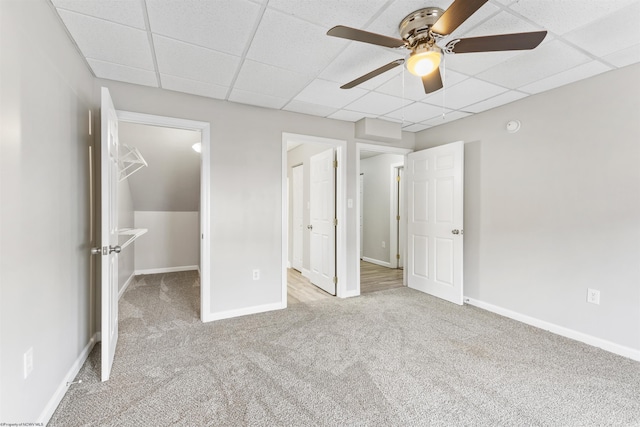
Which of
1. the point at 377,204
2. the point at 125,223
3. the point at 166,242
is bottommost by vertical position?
the point at 166,242

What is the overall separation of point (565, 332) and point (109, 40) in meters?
4.47

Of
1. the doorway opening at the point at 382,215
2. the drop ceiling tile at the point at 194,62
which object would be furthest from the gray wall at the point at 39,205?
the doorway opening at the point at 382,215

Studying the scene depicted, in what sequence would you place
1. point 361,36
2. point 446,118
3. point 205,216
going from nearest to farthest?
point 361,36 → point 205,216 → point 446,118

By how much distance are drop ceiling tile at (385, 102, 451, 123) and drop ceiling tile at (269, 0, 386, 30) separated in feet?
5.38

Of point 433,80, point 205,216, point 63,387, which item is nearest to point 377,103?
point 433,80

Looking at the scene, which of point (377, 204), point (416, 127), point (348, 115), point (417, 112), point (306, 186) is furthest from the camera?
point (377, 204)

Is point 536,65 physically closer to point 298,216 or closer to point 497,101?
point 497,101

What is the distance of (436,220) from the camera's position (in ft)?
12.5

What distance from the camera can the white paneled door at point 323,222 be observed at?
12.7 feet

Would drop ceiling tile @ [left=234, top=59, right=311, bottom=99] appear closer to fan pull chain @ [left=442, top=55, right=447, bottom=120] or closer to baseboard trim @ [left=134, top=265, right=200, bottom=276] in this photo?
fan pull chain @ [left=442, top=55, right=447, bottom=120]

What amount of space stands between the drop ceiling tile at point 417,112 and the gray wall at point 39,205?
303 centimetres

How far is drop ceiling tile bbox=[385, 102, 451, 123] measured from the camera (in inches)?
127

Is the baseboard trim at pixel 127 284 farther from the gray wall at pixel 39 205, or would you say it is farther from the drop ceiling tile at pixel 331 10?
the drop ceiling tile at pixel 331 10

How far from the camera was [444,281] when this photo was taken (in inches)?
145
